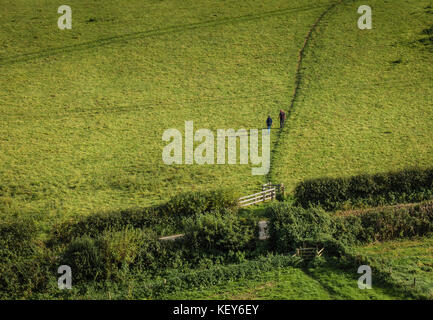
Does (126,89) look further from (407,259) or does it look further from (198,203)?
(407,259)

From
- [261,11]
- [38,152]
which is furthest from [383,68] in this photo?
[38,152]

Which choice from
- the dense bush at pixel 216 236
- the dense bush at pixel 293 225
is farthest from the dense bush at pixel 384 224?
the dense bush at pixel 216 236

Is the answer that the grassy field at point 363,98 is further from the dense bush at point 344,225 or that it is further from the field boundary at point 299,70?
the dense bush at point 344,225

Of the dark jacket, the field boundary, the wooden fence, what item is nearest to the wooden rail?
the wooden fence

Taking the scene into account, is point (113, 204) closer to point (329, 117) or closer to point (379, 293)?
point (379, 293)

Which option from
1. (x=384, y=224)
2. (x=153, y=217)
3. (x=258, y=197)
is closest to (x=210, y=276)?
(x=153, y=217)
